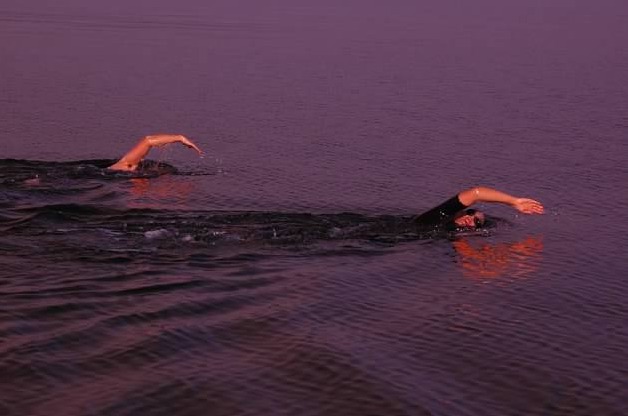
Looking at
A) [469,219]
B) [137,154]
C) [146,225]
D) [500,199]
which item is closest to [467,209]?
[469,219]

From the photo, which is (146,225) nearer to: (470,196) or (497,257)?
(470,196)

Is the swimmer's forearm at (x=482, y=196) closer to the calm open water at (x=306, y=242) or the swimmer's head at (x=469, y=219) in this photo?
the calm open water at (x=306, y=242)

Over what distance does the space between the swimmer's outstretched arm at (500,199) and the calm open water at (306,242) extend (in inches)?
27.5

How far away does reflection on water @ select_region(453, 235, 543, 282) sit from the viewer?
579 inches

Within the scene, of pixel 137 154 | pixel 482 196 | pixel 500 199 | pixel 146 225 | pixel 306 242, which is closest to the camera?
pixel 500 199

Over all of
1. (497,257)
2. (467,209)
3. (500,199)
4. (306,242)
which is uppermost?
(500,199)

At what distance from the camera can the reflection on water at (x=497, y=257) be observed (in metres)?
14.7

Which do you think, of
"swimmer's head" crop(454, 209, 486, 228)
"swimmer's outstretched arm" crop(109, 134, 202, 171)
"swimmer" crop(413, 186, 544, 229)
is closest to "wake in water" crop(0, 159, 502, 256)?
"swimmer" crop(413, 186, 544, 229)

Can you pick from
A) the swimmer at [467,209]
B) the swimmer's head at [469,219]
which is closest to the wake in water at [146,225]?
the swimmer at [467,209]

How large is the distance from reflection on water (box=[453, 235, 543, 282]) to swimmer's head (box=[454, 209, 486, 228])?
353 millimetres

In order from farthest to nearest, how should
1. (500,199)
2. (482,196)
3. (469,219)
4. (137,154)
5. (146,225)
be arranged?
1. (137,154)
2. (469,219)
3. (146,225)
4. (482,196)
5. (500,199)

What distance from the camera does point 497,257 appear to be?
15.5 m

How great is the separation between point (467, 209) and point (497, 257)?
1.51 m

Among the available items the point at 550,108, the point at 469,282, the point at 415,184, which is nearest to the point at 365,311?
the point at 469,282
